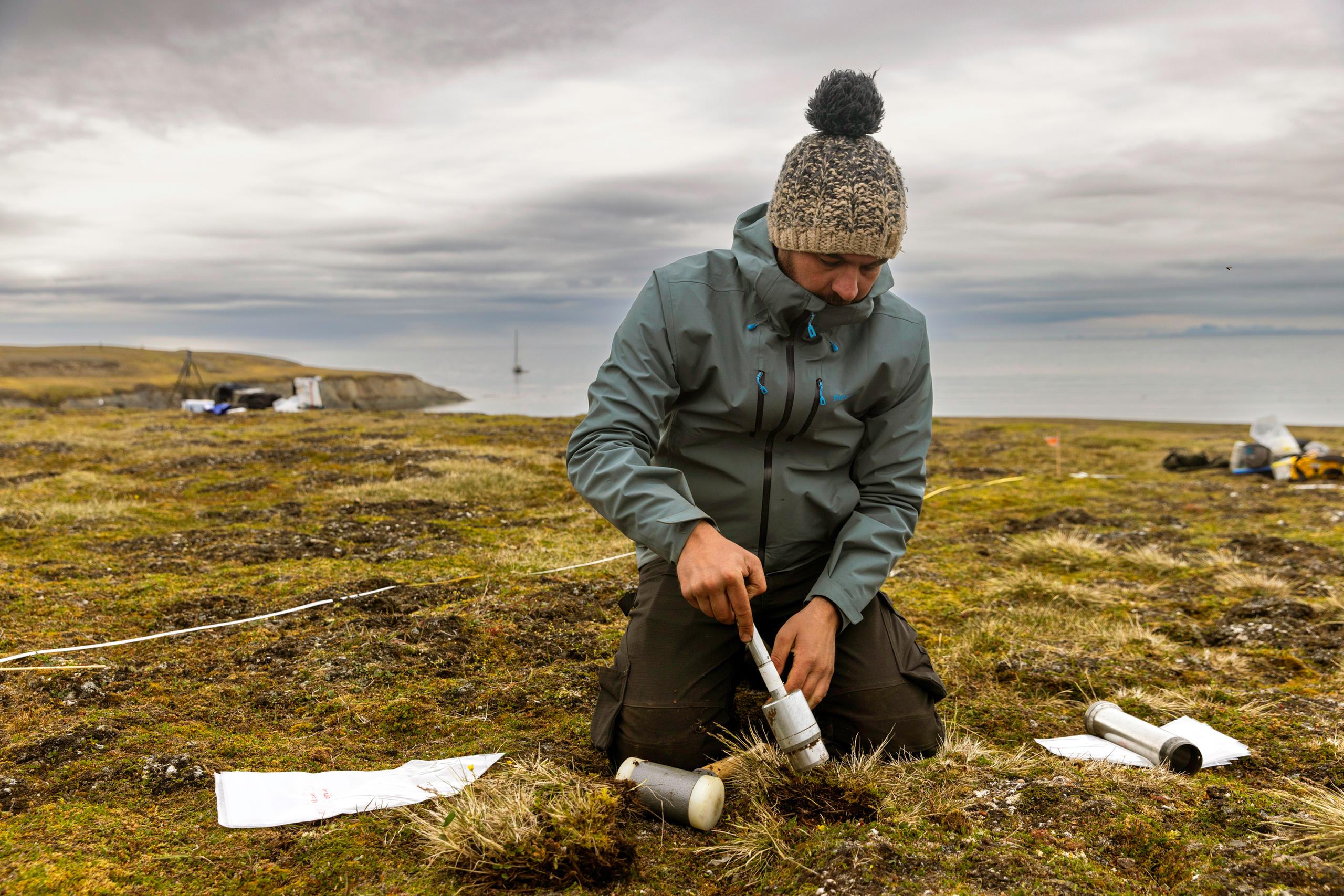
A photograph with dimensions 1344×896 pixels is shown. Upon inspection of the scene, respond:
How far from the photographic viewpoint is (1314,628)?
15.1 ft

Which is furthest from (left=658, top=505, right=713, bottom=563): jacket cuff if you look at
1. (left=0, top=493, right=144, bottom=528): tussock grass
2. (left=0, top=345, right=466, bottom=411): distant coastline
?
(left=0, top=345, right=466, bottom=411): distant coastline

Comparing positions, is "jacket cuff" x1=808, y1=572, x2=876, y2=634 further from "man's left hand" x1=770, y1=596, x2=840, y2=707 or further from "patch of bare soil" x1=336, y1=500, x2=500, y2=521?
"patch of bare soil" x1=336, y1=500, x2=500, y2=521

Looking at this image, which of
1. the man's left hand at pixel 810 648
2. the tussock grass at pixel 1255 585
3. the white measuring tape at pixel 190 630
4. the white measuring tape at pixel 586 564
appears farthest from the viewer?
the white measuring tape at pixel 586 564

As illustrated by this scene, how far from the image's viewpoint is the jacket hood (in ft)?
9.61

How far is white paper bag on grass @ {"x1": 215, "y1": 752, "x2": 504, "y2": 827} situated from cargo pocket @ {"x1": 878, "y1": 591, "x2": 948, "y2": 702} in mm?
1600

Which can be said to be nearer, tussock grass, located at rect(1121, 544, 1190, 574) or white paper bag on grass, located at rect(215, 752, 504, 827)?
white paper bag on grass, located at rect(215, 752, 504, 827)

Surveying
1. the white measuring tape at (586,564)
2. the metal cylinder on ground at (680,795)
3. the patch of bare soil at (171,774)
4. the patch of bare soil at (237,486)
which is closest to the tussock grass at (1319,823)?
the metal cylinder on ground at (680,795)

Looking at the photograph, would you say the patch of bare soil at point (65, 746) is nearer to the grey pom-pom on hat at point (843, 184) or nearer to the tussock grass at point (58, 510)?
the grey pom-pom on hat at point (843, 184)

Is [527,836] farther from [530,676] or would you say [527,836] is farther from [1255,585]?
[1255,585]

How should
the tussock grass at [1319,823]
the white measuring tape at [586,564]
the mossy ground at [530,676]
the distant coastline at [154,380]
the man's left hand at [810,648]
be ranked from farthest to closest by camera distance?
1. the distant coastline at [154,380]
2. the white measuring tape at [586,564]
3. the man's left hand at [810,648]
4. the mossy ground at [530,676]
5. the tussock grass at [1319,823]

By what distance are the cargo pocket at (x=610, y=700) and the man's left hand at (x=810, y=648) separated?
0.60 metres

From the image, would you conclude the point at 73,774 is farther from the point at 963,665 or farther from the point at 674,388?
the point at 963,665

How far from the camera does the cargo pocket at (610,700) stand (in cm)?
304

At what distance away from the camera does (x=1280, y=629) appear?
4621mm
